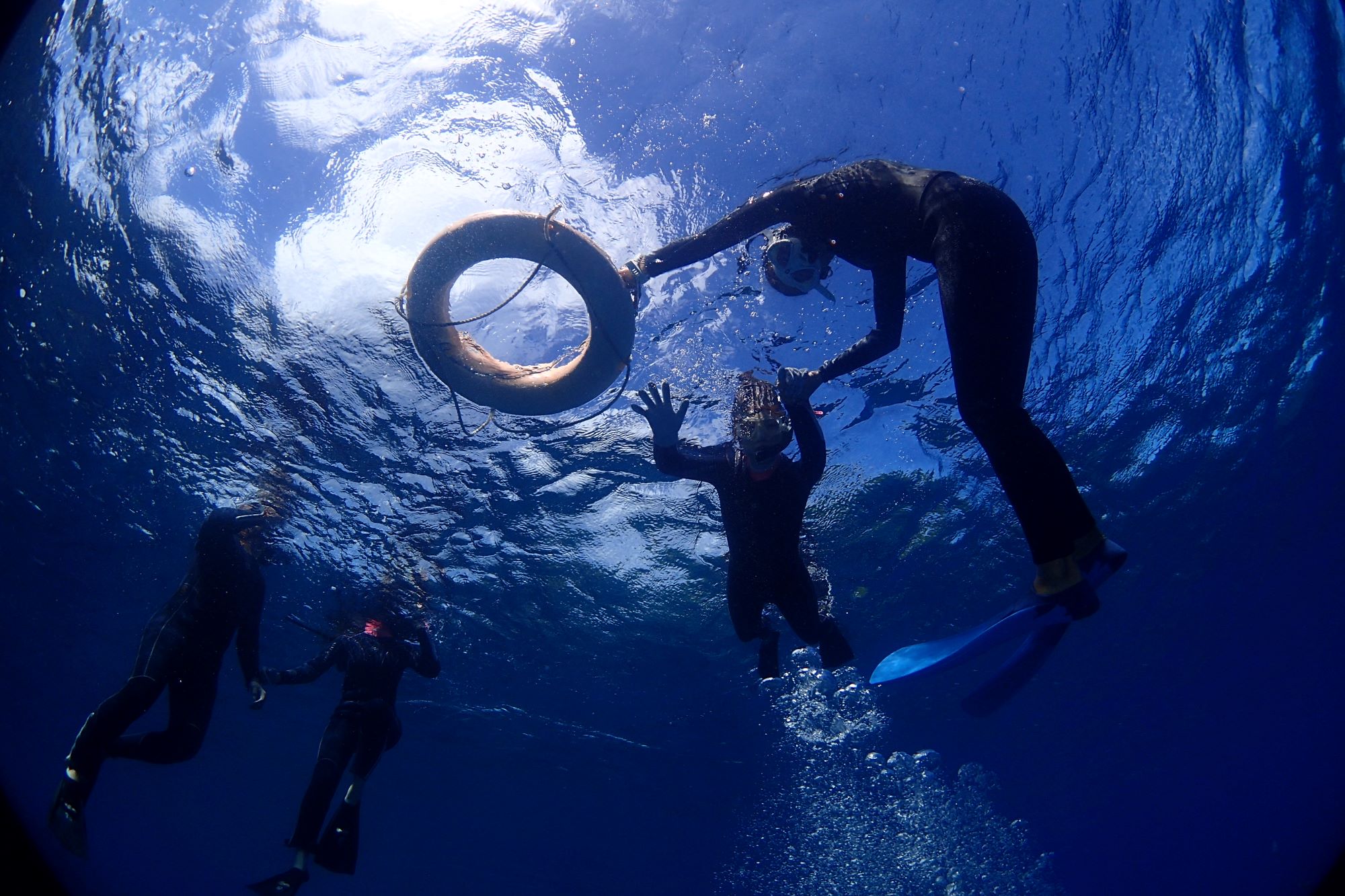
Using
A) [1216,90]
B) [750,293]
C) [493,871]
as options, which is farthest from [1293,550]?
[493,871]

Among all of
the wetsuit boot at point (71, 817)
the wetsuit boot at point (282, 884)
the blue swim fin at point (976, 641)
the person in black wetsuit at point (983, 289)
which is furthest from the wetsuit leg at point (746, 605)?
the wetsuit boot at point (71, 817)

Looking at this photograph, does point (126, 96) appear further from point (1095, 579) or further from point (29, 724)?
point (29, 724)

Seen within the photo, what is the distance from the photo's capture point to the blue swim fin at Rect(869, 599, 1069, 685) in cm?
313

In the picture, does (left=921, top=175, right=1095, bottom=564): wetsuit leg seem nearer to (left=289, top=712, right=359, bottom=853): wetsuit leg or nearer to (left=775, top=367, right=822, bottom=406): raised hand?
(left=775, top=367, right=822, bottom=406): raised hand

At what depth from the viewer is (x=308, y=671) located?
7.59 meters

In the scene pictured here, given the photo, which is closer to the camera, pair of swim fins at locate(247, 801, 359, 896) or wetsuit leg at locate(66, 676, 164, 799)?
wetsuit leg at locate(66, 676, 164, 799)

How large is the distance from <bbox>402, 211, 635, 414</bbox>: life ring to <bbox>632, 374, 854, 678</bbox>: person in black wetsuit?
3.57ft

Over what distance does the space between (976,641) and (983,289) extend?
1.95 meters

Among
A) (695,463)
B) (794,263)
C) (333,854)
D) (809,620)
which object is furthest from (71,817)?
(794,263)

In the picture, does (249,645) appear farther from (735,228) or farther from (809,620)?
(735,228)

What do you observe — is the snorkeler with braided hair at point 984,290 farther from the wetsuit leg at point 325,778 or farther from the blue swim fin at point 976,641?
the wetsuit leg at point 325,778

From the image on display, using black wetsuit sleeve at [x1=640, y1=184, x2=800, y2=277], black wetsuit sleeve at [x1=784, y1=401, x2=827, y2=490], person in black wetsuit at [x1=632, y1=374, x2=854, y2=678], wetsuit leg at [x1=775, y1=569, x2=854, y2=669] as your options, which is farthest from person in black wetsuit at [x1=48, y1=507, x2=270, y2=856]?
black wetsuit sleeve at [x1=640, y1=184, x2=800, y2=277]

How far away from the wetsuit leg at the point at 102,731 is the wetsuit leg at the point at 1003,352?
7541 mm

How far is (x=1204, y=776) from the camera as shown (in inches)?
1323
